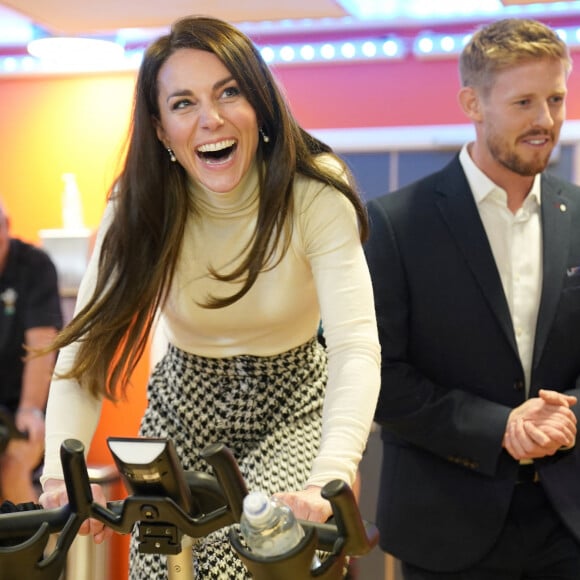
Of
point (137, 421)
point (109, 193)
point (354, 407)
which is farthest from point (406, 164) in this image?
point (354, 407)

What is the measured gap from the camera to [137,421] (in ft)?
21.4

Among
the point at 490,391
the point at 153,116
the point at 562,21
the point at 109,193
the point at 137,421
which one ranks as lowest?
the point at 137,421

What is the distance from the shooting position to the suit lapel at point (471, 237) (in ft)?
9.23

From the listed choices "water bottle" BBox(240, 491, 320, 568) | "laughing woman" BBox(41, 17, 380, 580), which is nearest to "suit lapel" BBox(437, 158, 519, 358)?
"laughing woman" BBox(41, 17, 380, 580)

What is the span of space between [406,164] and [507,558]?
139 inches

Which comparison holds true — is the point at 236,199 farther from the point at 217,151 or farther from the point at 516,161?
the point at 516,161

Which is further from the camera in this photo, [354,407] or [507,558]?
[507,558]

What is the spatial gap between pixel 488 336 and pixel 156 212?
0.99m

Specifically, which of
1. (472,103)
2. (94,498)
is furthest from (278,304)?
(472,103)

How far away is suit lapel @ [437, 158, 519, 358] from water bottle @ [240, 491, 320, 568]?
152cm

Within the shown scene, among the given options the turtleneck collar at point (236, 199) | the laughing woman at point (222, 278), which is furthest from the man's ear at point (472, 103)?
the turtleneck collar at point (236, 199)

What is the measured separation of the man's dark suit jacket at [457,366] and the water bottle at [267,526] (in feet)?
4.71

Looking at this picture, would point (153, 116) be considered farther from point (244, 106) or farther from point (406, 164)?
point (406, 164)

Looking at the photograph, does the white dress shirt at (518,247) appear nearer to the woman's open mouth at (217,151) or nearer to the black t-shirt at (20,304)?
the woman's open mouth at (217,151)
